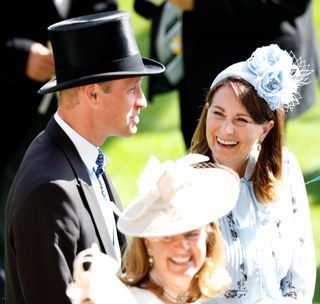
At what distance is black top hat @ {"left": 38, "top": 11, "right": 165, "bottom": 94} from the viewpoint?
418 centimetres

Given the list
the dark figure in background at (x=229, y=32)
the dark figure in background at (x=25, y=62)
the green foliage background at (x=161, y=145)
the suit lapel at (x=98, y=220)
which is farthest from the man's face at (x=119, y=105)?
the green foliage background at (x=161, y=145)

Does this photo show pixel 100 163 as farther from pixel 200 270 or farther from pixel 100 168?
pixel 200 270

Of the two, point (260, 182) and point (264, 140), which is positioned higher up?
point (264, 140)

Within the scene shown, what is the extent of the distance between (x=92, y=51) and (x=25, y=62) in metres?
2.26

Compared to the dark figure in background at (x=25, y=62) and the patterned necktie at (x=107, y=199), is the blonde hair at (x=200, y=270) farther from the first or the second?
the dark figure in background at (x=25, y=62)

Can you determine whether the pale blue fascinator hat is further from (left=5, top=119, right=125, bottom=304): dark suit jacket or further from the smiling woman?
(left=5, top=119, right=125, bottom=304): dark suit jacket

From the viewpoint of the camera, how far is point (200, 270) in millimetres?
3646

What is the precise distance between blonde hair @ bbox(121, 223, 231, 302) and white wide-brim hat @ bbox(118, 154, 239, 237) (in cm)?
9

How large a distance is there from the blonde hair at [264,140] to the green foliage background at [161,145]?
9.60ft

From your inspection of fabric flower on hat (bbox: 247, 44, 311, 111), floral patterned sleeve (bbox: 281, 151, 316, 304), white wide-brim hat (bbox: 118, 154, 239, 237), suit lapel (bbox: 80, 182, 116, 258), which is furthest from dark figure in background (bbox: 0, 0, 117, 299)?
white wide-brim hat (bbox: 118, 154, 239, 237)

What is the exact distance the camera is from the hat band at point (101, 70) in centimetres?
416

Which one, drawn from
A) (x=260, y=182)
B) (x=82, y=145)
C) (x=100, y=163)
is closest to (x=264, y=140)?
(x=260, y=182)

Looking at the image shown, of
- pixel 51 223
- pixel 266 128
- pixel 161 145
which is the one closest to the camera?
pixel 51 223

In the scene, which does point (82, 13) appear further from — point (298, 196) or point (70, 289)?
point (70, 289)
